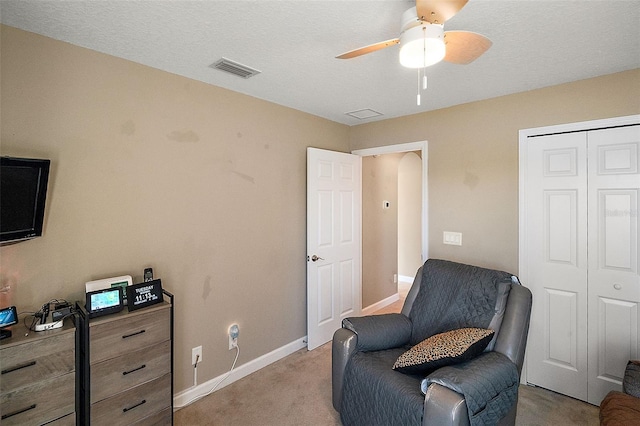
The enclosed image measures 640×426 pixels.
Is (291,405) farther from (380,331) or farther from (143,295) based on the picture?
(143,295)

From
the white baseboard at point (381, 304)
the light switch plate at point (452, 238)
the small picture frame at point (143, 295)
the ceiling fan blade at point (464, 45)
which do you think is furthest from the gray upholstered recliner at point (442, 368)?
the white baseboard at point (381, 304)

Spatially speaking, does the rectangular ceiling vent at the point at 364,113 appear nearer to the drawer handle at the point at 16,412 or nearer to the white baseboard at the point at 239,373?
the white baseboard at the point at 239,373

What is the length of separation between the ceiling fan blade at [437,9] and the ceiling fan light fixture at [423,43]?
1.4 inches

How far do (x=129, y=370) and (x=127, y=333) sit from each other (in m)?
0.21

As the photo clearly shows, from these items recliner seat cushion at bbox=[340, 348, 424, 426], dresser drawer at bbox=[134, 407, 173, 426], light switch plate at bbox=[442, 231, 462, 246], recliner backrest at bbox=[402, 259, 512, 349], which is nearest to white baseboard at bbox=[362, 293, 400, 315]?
light switch plate at bbox=[442, 231, 462, 246]

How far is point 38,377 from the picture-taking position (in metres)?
1.50

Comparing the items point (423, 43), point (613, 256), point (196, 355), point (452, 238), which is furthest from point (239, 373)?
point (613, 256)

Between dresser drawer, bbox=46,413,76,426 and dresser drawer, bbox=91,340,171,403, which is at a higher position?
dresser drawer, bbox=91,340,171,403

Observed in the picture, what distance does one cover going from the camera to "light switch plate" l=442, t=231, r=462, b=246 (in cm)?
304

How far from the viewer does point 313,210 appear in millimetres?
3268

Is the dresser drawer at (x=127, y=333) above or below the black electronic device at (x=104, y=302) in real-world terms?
below

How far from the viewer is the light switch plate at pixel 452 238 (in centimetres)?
304

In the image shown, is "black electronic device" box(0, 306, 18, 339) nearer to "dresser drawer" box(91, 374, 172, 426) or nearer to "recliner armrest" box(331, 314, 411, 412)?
"dresser drawer" box(91, 374, 172, 426)

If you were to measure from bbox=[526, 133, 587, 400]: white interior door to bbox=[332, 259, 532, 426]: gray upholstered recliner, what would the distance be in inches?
29.1
